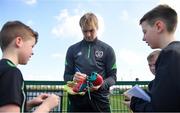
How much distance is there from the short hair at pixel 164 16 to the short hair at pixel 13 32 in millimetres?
1076

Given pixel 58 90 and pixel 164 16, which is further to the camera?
pixel 58 90

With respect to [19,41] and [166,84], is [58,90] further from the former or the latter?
[166,84]

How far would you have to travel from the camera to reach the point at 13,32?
320cm

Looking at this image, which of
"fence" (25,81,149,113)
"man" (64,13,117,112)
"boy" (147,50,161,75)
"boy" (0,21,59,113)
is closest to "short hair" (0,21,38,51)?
"boy" (0,21,59,113)

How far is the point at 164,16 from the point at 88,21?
4.61ft

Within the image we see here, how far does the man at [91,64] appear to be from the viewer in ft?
14.8

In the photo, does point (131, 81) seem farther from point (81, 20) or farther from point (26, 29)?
point (26, 29)

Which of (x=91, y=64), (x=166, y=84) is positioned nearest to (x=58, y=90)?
(x=91, y=64)

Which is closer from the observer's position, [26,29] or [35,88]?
[26,29]

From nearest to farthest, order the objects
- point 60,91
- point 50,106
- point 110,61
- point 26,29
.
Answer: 1. point 50,106
2. point 26,29
3. point 110,61
4. point 60,91

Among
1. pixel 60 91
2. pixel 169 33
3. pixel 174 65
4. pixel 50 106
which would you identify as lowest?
pixel 60 91

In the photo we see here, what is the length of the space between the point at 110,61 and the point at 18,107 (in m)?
2.21

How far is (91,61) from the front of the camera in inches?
182

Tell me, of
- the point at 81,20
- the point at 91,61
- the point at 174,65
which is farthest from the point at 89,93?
the point at 174,65
